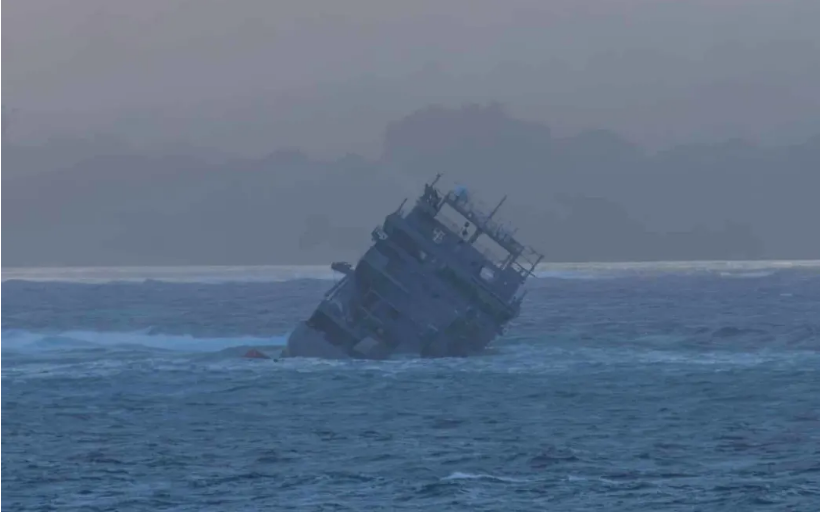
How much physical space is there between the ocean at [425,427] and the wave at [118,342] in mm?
636

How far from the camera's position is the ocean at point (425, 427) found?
112 feet

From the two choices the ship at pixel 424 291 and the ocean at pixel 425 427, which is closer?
the ocean at pixel 425 427

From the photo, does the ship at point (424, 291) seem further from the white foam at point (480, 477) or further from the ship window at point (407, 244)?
the white foam at point (480, 477)

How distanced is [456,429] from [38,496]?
14500 millimetres

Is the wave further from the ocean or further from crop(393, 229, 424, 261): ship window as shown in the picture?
crop(393, 229, 424, 261): ship window

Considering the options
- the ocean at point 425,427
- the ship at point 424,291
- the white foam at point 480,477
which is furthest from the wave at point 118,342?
→ the white foam at point 480,477

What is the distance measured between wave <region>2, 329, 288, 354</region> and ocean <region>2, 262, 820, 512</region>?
25.1 inches

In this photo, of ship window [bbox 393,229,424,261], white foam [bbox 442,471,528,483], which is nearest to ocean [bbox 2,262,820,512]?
white foam [bbox 442,471,528,483]

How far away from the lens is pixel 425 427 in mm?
44344

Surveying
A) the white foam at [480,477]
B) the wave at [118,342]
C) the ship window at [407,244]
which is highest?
the ship window at [407,244]

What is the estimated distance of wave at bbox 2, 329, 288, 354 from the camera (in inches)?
3063

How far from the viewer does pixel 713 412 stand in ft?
155

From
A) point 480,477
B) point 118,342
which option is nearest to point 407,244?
point 480,477

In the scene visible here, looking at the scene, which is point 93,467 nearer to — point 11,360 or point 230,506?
point 230,506
